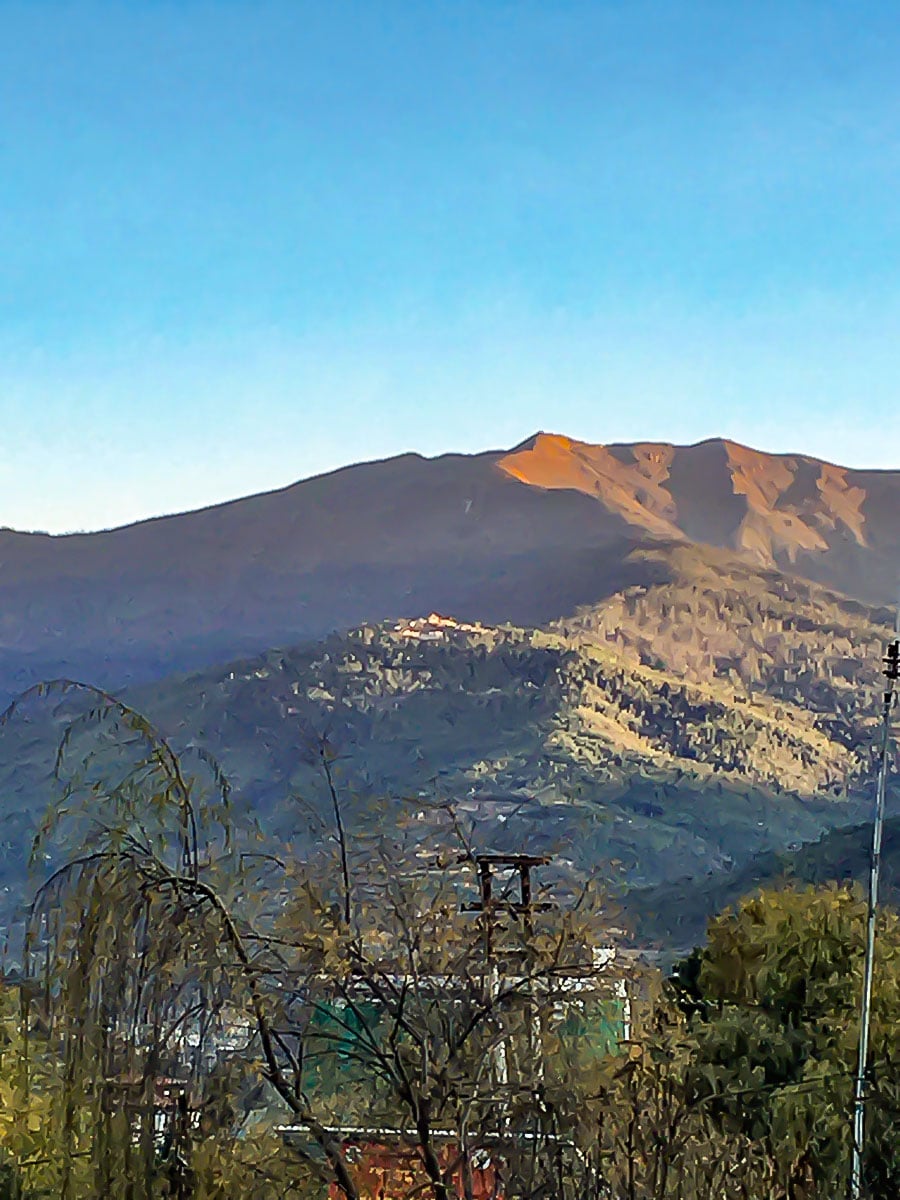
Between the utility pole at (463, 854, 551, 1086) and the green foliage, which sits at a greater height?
the utility pole at (463, 854, 551, 1086)

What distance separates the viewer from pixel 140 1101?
25.4 ft

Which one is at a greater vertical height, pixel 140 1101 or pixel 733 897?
pixel 140 1101

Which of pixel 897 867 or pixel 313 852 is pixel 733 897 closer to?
pixel 897 867

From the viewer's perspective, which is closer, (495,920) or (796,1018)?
(495,920)

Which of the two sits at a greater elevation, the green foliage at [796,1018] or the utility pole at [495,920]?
the utility pole at [495,920]

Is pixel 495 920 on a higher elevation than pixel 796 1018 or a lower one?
higher

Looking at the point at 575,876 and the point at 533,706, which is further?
the point at 533,706

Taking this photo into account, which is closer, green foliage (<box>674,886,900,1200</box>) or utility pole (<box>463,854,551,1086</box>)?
utility pole (<box>463,854,551,1086</box>)

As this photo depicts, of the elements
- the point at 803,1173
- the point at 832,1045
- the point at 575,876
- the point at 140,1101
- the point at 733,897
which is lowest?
the point at 733,897

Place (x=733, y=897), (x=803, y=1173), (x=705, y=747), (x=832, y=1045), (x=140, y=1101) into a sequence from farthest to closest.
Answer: (x=705, y=747) → (x=733, y=897) → (x=832, y=1045) → (x=803, y=1173) → (x=140, y=1101)

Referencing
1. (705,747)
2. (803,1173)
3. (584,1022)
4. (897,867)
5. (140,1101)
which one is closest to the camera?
(140,1101)

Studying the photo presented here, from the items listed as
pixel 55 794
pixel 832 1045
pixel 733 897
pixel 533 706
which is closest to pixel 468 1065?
pixel 55 794

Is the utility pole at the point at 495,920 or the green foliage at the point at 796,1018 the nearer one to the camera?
the utility pole at the point at 495,920

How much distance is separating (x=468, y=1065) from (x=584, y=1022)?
763mm
